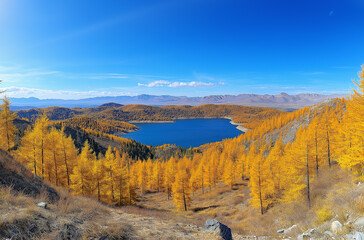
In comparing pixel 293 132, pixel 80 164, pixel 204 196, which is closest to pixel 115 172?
pixel 80 164

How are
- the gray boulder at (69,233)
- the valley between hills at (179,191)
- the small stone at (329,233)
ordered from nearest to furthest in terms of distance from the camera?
the gray boulder at (69,233)
the small stone at (329,233)
the valley between hills at (179,191)

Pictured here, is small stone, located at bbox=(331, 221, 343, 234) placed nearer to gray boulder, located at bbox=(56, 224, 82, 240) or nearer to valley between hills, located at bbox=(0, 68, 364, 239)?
valley between hills, located at bbox=(0, 68, 364, 239)

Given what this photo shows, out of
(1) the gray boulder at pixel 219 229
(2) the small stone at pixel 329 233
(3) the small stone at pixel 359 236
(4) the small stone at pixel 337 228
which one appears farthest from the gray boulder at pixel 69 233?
(4) the small stone at pixel 337 228

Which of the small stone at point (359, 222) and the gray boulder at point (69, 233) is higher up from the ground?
the gray boulder at point (69, 233)

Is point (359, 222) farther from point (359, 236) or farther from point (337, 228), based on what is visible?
point (359, 236)

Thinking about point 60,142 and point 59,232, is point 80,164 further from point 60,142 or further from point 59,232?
point 59,232

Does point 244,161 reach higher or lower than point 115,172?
lower

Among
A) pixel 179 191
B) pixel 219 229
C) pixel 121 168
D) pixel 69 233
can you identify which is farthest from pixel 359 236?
pixel 179 191

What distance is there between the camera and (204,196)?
72.5 m

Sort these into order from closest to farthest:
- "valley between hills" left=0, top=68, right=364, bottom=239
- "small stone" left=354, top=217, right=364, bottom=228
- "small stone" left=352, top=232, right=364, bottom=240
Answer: "small stone" left=352, top=232, right=364, bottom=240, "small stone" left=354, top=217, right=364, bottom=228, "valley between hills" left=0, top=68, right=364, bottom=239

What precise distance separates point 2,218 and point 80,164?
28663 millimetres

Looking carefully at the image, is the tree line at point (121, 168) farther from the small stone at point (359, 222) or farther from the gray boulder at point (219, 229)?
the gray boulder at point (219, 229)

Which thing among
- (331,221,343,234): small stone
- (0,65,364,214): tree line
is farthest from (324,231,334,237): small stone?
(0,65,364,214): tree line

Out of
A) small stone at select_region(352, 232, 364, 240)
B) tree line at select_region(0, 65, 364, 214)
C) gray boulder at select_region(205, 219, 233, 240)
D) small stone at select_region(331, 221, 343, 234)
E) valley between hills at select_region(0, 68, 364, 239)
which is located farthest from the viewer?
tree line at select_region(0, 65, 364, 214)
